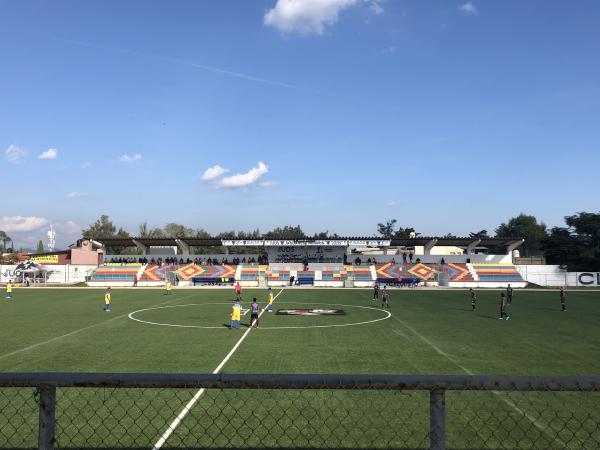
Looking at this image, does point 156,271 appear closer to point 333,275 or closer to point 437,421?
point 333,275

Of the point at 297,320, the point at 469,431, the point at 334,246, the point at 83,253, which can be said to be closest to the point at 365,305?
the point at 297,320

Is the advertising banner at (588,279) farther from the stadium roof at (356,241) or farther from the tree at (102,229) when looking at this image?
the tree at (102,229)

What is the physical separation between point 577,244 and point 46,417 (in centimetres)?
9473

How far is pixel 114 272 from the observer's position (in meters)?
74.1

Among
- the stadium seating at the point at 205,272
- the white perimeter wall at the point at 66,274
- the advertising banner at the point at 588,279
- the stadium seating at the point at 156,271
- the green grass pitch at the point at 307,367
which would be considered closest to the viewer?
the green grass pitch at the point at 307,367

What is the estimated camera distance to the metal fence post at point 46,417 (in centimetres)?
339

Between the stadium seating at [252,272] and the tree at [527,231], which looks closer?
the stadium seating at [252,272]

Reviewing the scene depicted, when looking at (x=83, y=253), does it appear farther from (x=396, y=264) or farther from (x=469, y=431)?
(x=469, y=431)

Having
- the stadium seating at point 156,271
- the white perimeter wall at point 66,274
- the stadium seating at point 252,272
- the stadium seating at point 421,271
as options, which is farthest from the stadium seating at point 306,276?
the white perimeter wall at point 66,274

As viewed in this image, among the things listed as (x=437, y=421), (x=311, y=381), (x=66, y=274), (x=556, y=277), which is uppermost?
(x=311, y=381)

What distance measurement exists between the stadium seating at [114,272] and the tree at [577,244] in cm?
7408

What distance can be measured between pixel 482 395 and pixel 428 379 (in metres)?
10.5

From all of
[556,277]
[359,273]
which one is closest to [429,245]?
[359,273]

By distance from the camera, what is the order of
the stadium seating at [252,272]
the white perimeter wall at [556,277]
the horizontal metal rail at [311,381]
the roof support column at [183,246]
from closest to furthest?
the horizontal metal rail at [311,381] → the white perimeter wall at [556,277] → the stadium seating at [252,272] → the roof support column at [183,246]
